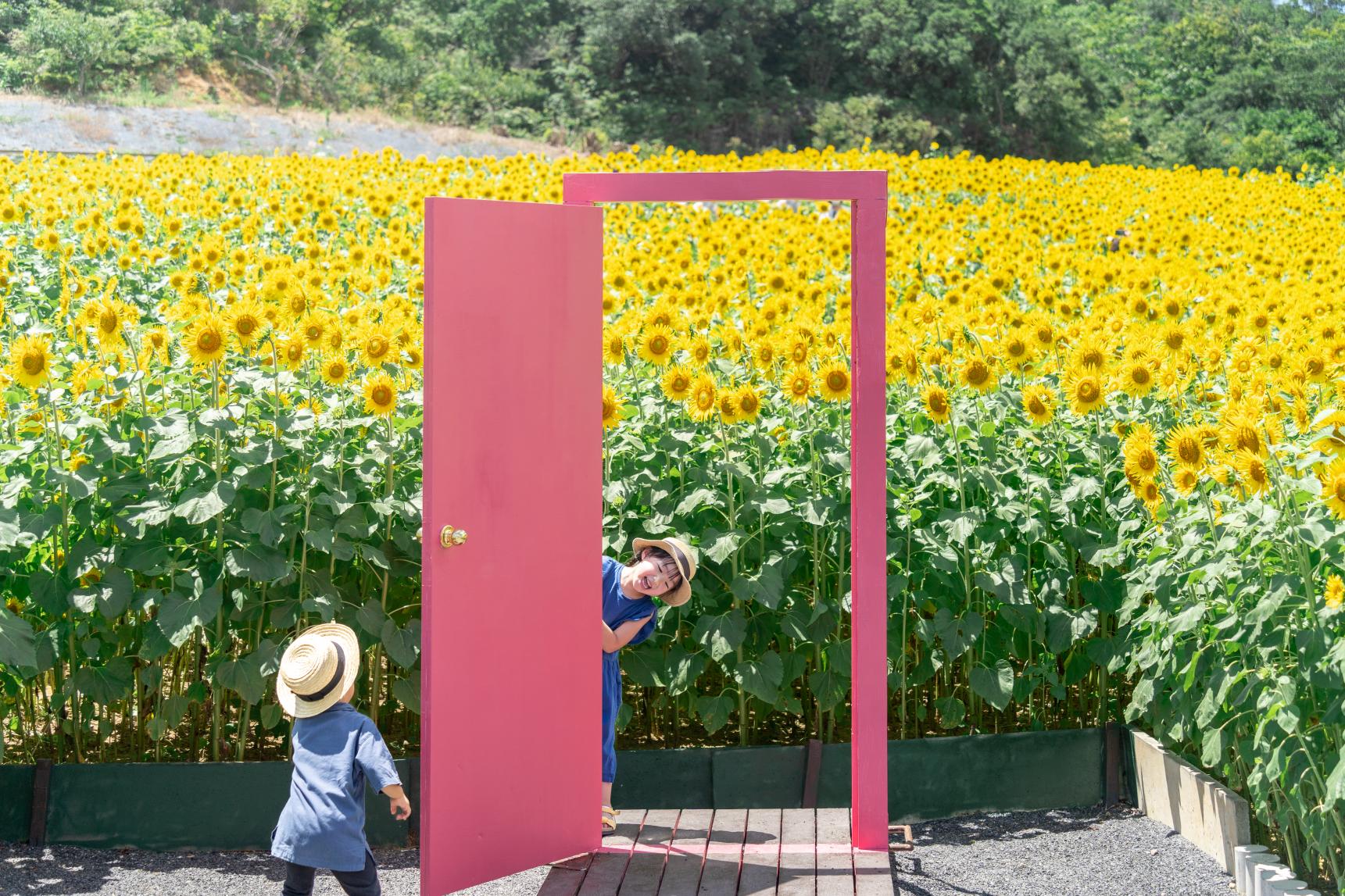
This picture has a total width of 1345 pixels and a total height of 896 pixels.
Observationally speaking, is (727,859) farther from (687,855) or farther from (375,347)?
(375,347)

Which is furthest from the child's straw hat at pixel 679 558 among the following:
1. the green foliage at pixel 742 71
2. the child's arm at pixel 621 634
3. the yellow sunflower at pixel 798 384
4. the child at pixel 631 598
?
the green foliage at pixel 742 71

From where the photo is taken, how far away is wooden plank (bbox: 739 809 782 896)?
4.09 metres

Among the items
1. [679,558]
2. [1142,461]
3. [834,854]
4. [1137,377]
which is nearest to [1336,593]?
[1142,461]

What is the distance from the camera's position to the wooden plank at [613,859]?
407 centimetres

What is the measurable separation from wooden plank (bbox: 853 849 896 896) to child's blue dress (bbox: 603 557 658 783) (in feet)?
2.61

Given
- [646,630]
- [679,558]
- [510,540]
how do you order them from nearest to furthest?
[510,540] → [679,558] → [646,630]

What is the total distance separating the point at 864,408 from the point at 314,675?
157cm

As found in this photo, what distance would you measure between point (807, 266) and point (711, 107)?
25.3m

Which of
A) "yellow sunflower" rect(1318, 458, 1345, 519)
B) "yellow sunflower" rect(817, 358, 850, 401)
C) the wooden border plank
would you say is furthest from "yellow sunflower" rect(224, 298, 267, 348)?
"yellow sunflower" rect(1318, 458, 1345, 519)

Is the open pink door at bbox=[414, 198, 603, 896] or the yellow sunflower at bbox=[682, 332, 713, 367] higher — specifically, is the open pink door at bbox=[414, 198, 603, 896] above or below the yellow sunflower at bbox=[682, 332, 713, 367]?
below

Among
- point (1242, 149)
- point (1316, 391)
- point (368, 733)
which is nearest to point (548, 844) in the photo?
point (368, 733)

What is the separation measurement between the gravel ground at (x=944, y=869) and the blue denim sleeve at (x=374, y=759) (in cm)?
107

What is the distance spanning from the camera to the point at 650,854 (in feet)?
14.3

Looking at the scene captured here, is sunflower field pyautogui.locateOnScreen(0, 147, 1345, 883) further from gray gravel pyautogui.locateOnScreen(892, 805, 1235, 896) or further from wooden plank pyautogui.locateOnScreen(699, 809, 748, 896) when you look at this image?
wooden plank pyautogui.locateOnScreen(699, 809, 748, 896)
